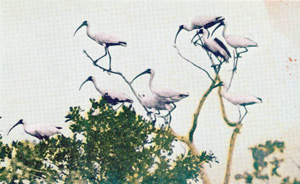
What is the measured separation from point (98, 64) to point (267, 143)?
3.82 feet

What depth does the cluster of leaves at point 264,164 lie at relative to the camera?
2375mm

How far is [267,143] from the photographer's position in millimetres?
2377

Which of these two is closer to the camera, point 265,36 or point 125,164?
point 125,164

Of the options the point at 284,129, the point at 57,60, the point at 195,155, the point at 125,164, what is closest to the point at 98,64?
the point at 57,60

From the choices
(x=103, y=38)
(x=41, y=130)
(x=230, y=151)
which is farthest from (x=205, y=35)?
(x=41, y=130)

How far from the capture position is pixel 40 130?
2.30 meters

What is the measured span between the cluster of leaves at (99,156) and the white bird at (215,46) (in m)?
0.61

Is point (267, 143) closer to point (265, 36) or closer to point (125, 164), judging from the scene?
point (265, 36)

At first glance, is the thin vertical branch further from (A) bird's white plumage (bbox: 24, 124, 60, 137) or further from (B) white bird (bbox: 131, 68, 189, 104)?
(A) bird's white plumage (bbox: 24, 124, 60, 137)

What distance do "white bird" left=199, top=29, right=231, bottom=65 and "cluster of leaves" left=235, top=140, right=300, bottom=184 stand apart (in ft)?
1.98

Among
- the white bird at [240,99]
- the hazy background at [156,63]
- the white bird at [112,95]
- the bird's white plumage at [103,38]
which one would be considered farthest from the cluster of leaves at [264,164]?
the bird's white plumage at [103,38]

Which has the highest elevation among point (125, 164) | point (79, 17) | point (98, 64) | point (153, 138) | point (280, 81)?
point (79, 17)

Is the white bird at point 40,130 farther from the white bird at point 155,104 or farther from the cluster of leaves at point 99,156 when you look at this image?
the white bird at point 155,104

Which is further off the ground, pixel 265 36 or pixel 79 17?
pixel 79 17
